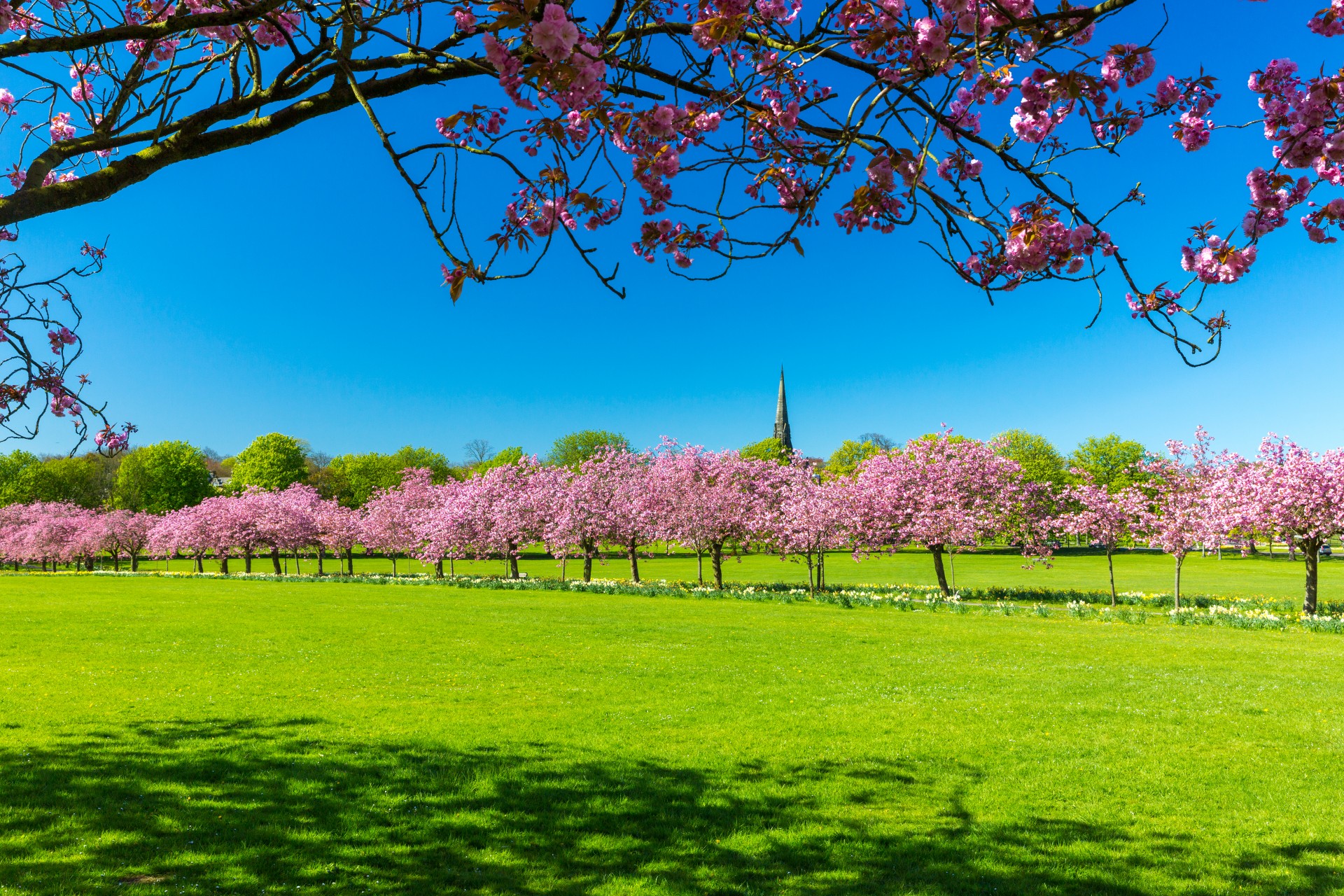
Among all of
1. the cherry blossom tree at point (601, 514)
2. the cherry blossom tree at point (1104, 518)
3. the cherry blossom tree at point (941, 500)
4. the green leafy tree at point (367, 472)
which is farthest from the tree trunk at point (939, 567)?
the green leafy tree at point (367, 472)

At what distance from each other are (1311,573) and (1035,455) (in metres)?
54.2

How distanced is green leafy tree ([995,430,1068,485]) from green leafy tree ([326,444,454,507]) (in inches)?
2447

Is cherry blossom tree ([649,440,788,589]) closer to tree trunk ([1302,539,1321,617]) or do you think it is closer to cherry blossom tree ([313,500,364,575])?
tree trunk ([1302,539,1321,617])

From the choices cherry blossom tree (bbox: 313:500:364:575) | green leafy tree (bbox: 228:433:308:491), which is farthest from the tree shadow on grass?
green leafy tree (bbox: 228:433:308:491)

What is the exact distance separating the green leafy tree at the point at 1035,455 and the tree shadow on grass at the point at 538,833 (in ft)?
231

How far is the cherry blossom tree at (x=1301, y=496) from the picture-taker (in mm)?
25641

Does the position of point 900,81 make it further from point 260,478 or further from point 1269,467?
point 260,478

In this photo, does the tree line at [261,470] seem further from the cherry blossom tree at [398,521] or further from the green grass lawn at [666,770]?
the green grass lawn at [666,770]

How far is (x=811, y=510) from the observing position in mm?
33812

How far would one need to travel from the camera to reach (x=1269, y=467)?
27078 mm

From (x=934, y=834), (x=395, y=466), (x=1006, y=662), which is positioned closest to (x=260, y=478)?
(x=395, y=466)

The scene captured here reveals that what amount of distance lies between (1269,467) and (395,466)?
3162 inches

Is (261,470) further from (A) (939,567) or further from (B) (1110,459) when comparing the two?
(B) (1110,459)

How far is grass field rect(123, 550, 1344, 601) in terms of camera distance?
4319cm
